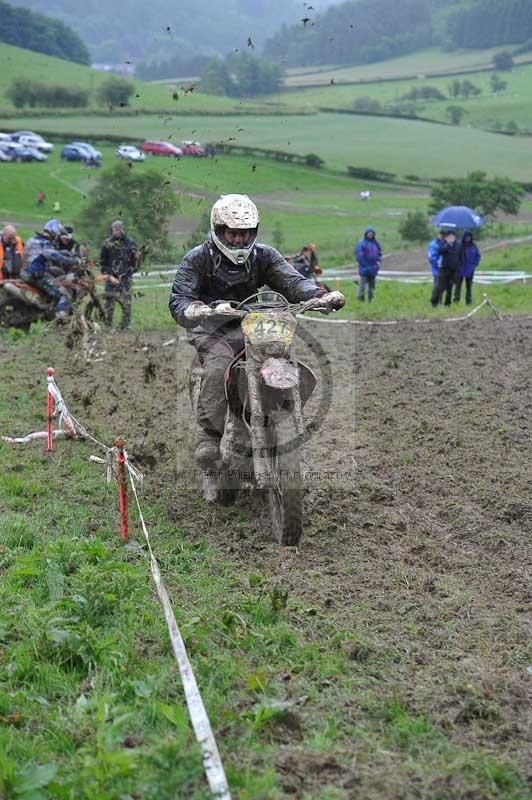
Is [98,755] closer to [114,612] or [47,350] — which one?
[114,612]

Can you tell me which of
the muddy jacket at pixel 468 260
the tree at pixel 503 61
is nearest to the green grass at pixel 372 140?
the tree at pixel 503 61

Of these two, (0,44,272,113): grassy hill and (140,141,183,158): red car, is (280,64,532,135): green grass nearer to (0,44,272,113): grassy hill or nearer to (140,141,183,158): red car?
(0,44,272,113): grassy hill

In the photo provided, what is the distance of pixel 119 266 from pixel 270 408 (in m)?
11.5

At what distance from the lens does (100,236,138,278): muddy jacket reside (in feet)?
57.6

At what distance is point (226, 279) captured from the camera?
26.0ft

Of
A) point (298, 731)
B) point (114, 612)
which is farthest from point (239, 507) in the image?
point (298, 731)

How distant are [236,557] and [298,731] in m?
2.47

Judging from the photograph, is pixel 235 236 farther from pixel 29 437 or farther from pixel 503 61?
pixel 503 61

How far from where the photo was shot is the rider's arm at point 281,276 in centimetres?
801

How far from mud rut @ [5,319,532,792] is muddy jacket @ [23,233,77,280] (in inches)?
122

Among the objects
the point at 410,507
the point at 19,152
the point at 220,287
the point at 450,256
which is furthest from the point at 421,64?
the point at 410,507

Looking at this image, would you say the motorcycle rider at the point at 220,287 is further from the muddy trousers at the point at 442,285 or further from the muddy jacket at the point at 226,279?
the muddy trousers at the point at 442,285

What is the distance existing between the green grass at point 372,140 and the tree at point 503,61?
73.6ft

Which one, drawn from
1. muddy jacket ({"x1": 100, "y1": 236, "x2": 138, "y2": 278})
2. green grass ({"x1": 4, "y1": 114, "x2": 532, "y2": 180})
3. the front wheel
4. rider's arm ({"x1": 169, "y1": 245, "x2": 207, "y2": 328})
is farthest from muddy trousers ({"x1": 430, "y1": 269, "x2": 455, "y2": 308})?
green grass ({"x1": 4, "y1": 114, "x2": 532, "y2": 180})
